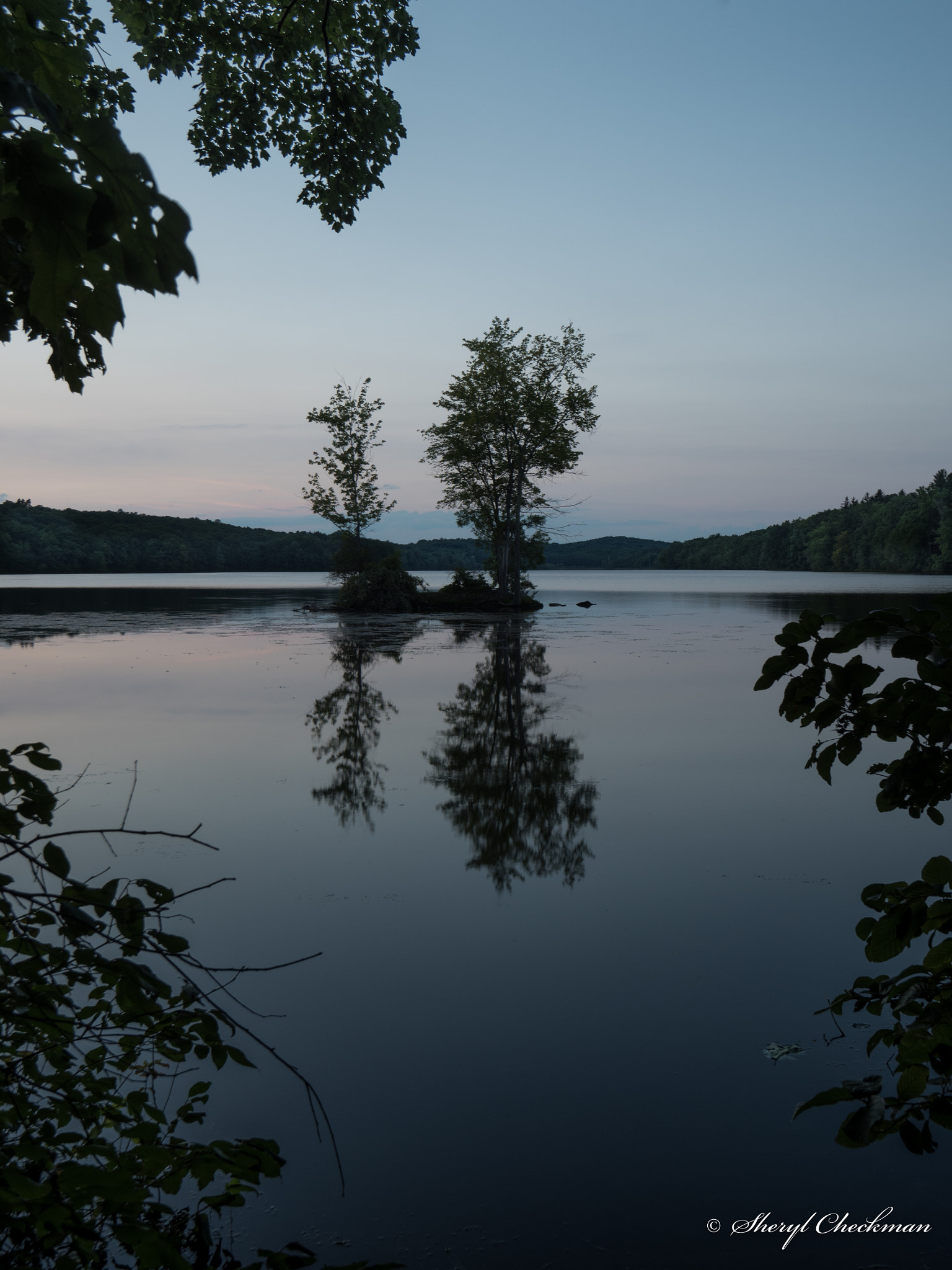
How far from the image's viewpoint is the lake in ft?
9.28

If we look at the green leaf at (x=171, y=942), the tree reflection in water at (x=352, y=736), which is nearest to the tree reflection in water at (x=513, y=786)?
the tree reflection in water at (x=352, y=736)

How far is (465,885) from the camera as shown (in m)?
5.47

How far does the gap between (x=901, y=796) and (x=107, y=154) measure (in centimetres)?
219

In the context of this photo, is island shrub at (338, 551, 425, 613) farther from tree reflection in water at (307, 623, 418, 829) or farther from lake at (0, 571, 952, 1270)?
lake at (0, 571, 952, 1270)

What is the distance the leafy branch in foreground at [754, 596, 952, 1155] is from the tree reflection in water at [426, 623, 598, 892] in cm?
358

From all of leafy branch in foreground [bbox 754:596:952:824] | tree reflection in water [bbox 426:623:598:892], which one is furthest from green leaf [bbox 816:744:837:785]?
tree reflection in water [bbox 426:623:598:892]

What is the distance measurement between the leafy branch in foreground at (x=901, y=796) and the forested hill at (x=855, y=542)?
122m

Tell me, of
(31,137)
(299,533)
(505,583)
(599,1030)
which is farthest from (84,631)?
(299,533)

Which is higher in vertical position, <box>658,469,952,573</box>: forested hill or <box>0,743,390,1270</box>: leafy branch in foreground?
<box>658,469,952,573</box>: forested hill

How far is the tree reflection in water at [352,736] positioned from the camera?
745 centimetres

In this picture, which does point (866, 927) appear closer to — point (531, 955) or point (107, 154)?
point (107, 154)

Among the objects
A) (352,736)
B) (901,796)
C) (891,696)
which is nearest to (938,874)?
(901,796)

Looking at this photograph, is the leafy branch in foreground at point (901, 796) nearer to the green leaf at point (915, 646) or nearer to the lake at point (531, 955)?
the green leaf at point (915, 646)

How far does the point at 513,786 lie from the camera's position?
7.92 m
